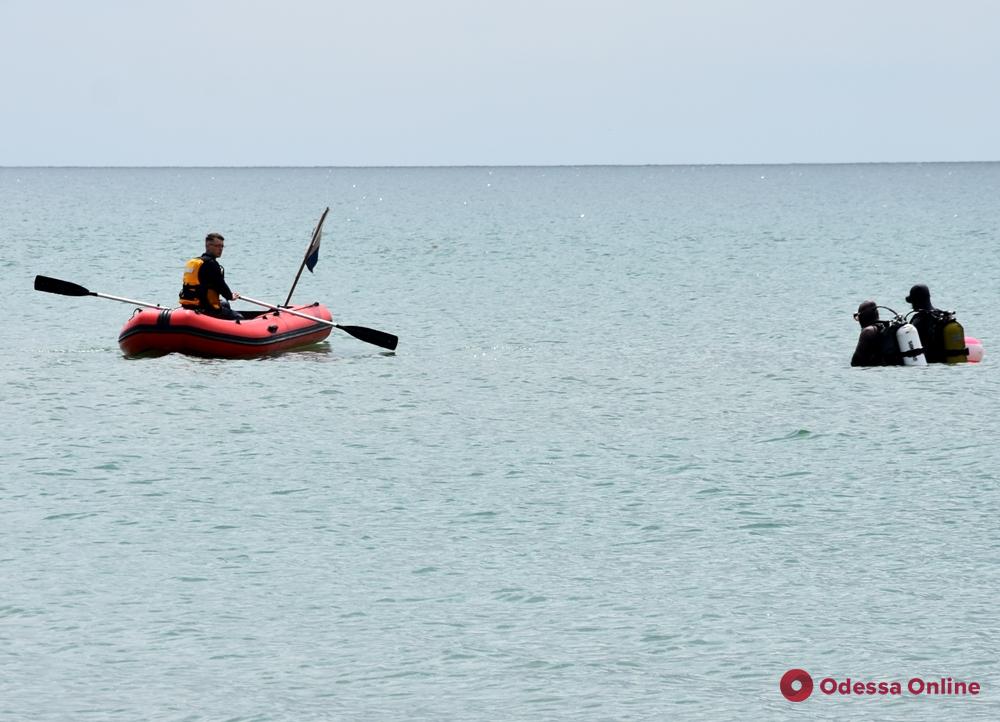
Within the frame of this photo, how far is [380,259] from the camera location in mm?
52469

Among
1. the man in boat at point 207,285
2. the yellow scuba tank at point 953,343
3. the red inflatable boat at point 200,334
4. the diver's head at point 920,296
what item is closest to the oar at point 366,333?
the red inflatable boat at point 200,334

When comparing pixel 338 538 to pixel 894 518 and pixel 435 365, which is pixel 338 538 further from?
pixel 435 365

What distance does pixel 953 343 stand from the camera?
19.6 meters

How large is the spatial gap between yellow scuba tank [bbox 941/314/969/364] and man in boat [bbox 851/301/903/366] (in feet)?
2.37

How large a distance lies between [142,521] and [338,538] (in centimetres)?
178

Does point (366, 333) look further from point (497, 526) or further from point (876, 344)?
point (497, 526)

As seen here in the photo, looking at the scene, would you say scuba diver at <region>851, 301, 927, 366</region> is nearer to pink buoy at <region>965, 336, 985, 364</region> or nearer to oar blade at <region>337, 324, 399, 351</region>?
pink buoy at <region>965, 336, 985, 364</region>

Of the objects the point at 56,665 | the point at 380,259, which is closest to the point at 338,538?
the point at 56,665

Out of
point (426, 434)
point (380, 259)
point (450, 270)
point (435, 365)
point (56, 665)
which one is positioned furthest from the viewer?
point (380, 259)

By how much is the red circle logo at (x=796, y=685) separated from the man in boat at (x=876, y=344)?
454 inches

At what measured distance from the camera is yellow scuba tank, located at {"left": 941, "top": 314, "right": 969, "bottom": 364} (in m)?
19.6

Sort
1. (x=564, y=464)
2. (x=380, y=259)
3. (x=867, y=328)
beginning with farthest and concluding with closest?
1. (x=380, y=259)
2. (x=867, y=328)
3. (x=564, y=464)

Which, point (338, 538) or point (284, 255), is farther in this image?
point (284, 255)

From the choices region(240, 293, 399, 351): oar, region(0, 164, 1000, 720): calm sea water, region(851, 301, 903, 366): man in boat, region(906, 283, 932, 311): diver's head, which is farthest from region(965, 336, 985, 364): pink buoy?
region(240, 293, 399, 351): oar
